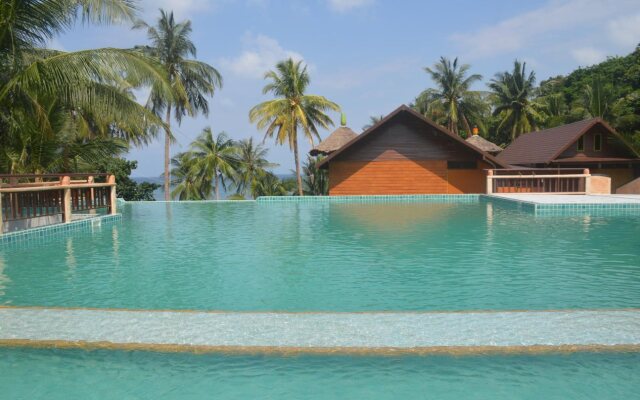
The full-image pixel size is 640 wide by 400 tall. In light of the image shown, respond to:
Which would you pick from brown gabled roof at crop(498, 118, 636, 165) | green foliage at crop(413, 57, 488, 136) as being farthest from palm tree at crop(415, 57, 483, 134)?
brown gabled roof at crop(498, 118, 636, 165)

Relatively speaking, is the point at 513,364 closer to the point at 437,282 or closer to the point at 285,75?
the point at 437,282

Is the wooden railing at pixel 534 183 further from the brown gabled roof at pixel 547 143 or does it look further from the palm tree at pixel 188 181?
the palm tree at pixel 188 181

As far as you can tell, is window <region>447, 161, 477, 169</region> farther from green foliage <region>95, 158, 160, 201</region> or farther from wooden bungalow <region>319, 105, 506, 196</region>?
green foliage <region>95, 158, 160, 201</region>

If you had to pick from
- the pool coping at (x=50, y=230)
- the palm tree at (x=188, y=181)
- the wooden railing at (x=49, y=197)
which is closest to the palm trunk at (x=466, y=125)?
the palm tree at (x=188, y=181)

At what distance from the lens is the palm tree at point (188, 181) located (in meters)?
32.7

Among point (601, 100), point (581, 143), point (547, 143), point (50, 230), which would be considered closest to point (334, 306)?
point (50, 230)

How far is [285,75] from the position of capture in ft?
99.2

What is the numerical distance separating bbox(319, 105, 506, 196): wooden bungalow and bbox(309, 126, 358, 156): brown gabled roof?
3216mm

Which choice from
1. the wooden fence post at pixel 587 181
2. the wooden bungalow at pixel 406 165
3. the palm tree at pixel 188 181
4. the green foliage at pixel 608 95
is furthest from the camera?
the palm tree at pixel 188 181

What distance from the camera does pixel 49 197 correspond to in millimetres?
13445

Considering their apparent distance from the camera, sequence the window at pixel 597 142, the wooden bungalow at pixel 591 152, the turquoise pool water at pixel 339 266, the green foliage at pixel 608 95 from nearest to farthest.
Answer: the turquoise pool water at pixel 339 266 → the wooden bungalow at pixel 591 152 → the window at pixel 597 142 → the green foliage at pixel 608 95

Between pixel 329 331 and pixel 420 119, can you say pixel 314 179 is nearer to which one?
pixel 420 119

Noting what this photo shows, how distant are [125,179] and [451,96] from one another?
23908 mm

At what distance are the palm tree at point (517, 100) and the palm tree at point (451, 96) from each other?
1.85 meters
